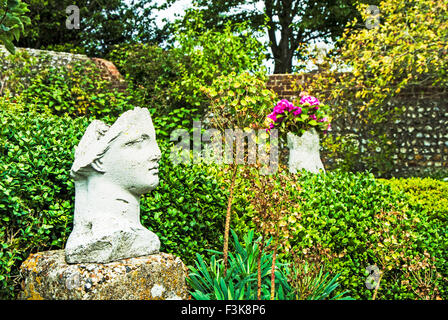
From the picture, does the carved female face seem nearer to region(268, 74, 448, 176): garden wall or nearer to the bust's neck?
the bust's neck

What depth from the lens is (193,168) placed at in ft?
11.6

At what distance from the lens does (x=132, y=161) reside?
2.52 m

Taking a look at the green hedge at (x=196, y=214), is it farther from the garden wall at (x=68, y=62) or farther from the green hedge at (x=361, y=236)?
the garden wall at (x=68, y=62)

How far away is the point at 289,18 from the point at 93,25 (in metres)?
6.37

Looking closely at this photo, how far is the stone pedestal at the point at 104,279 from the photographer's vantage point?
2.27m

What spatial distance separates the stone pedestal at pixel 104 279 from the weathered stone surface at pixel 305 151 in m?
2.95

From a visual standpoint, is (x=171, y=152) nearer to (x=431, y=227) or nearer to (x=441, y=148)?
(x=431, y=227)

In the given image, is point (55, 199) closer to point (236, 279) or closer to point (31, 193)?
point (31, 193)

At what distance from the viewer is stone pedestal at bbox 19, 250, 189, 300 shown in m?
2.27

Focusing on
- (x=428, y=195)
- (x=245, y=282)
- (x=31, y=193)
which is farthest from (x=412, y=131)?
(x=31, y=193)

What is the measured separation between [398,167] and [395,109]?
4.15 feet

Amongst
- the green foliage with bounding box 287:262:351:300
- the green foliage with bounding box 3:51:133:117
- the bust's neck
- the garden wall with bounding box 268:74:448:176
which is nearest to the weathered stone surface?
the green foliage with bounding box 287:262:351:300

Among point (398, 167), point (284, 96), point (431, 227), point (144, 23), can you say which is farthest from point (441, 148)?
point (144, 23)

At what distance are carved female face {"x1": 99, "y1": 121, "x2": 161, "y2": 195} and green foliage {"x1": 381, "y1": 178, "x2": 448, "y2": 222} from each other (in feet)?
10.8
